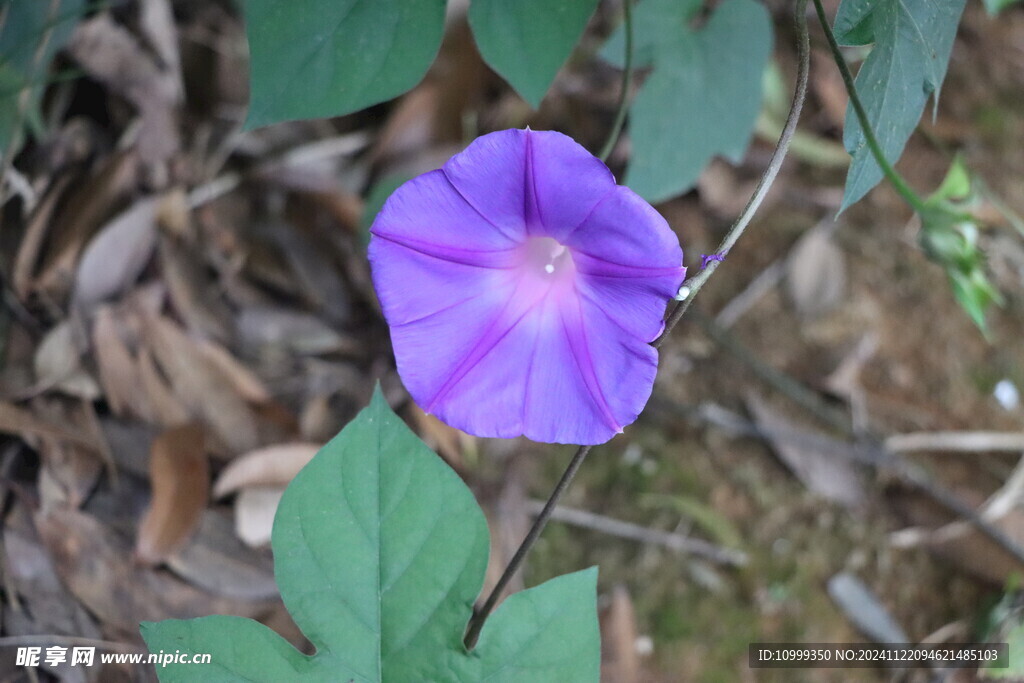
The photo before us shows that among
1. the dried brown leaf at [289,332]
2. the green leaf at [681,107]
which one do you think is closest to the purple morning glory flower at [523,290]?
the green leaf at [681,107]

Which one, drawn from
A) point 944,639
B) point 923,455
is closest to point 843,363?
point 923,455

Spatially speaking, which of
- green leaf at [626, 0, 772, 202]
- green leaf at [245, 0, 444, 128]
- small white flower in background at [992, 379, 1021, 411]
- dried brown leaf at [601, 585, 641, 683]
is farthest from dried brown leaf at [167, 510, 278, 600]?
small white flower in background at [992, 379, 1021, 411]

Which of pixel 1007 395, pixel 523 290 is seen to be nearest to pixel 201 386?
pixel 523 290

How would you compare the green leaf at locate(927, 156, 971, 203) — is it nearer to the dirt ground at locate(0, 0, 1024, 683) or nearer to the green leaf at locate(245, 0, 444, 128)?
the dirt ground at locate(0, 0, 1024, 683)

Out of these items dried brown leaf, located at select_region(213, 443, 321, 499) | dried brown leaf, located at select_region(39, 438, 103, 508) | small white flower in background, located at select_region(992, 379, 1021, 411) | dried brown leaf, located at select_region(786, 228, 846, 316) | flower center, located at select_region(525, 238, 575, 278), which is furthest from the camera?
dried brown leaf, located at select_region(786, 228, 846, 316)

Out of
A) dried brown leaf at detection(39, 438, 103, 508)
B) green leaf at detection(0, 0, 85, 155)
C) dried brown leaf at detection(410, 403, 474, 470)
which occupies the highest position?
green leaf at detection(0, 0, 85, 155)

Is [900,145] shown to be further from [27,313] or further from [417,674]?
[27,313]
